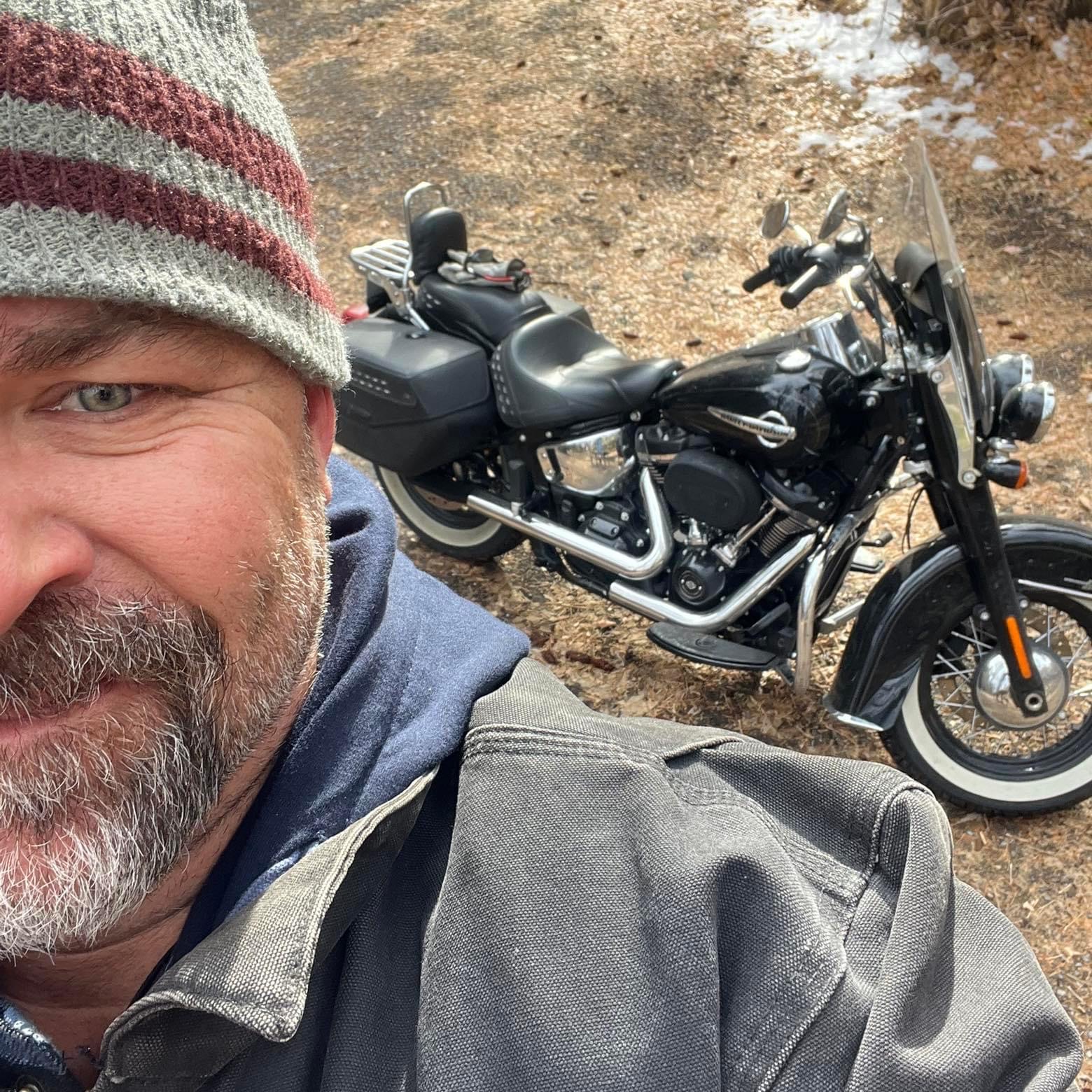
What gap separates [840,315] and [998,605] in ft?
2.71

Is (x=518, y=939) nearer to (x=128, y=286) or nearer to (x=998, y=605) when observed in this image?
(x=128, y=286)

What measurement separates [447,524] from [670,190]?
3.59m

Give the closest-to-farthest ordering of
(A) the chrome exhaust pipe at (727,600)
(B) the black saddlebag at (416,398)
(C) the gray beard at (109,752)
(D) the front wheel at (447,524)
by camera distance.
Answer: (C) the gray beard at (109,752), (A) the chrome exhaust pipe at (727,600), (B) the black saddlebag at (416,398), (D) the front wheel at (447,524)

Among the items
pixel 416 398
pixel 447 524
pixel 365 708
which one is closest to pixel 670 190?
pixel 447 524

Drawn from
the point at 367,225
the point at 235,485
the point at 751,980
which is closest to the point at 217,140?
the point at 235,485

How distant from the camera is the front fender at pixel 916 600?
2641 mm

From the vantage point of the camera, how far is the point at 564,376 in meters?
3.21

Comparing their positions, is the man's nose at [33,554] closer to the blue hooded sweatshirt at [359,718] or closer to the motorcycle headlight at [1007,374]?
the blue hooded sweatshirt at [359,718]

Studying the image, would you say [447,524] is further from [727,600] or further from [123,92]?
[123,92]

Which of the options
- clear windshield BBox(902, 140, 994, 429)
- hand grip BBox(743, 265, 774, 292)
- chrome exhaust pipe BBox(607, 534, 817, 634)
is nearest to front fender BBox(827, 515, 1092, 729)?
chrome exhaust pipe BBox(607, 534, 817, 634)

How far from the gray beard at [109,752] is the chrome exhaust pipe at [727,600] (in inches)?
78.0

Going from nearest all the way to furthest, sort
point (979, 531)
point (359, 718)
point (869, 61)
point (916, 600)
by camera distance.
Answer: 1. point (359, 718)
2. point (979, 531)
3. point (916, 600)
4. point (869, 61)

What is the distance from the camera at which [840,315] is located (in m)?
2.70

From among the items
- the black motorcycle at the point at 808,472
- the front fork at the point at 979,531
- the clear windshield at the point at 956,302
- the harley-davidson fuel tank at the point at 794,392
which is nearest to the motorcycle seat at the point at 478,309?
the black motorcycle at the point at 808,472
